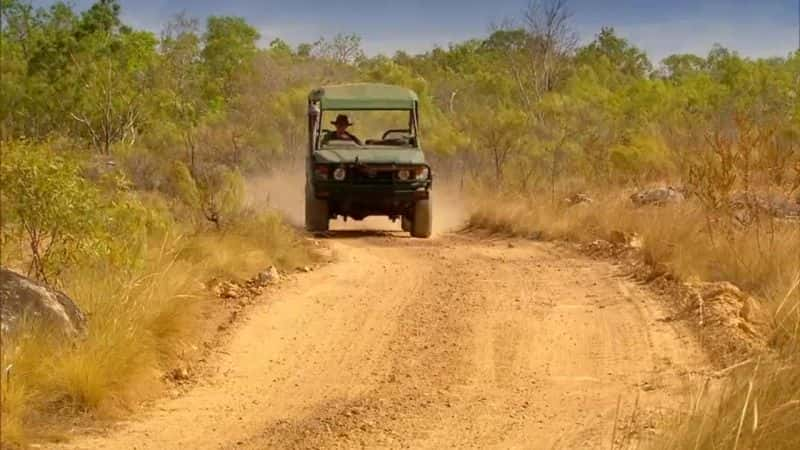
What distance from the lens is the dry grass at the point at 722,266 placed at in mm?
4902

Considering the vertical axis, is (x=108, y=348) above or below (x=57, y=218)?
below

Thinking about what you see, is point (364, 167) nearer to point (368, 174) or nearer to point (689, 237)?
point (368, 174)

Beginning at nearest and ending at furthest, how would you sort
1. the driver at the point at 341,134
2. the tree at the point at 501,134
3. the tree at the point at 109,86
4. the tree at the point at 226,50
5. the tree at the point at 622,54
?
the driver at the point at 341,134 → the tree at the point at 501,134 → the tree at the point at 109,86 → the tree at the point at 226,50 → the tree at the point at 622,54

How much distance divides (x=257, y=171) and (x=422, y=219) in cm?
961

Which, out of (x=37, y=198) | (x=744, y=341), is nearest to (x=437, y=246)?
(x=744, y=341)

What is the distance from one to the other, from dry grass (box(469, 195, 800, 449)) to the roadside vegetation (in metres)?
0.02

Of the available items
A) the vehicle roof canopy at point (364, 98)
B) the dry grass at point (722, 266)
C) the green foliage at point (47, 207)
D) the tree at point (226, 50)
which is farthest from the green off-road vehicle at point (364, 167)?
the tree at point (226, 50)

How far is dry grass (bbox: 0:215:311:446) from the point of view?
612cm

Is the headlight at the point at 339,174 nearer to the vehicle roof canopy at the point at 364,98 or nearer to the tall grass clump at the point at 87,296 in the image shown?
the vehicle roof canopy at the point at 364,98

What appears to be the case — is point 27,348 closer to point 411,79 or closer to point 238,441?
point 238,441

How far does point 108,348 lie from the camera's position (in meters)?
6.82

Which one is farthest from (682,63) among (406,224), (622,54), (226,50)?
(406,224)

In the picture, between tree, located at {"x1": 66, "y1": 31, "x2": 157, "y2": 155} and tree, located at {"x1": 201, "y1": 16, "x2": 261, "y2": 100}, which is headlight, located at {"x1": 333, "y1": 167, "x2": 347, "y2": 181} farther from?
tree, located at {"x1": 201, "y1": 16, "x2": 261, "y2": 100}

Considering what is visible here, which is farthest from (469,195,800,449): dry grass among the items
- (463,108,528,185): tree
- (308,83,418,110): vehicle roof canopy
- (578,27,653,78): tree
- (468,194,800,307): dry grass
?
(578,27,653,78): tree
